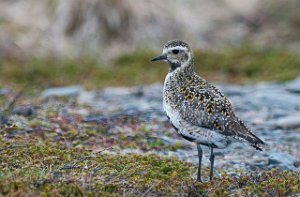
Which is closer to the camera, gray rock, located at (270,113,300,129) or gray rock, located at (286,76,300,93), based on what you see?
gray rock, located at (270,113,300,129)

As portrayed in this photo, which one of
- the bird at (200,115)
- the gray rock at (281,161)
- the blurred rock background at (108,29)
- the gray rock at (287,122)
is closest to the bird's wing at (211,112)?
the bird at (200,115)

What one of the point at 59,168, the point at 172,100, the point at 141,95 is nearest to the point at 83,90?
the point at 141,95

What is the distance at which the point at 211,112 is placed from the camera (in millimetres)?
7125

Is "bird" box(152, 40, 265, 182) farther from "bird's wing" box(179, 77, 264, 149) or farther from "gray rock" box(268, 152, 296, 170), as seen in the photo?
"gray rock" box(268, 152, 296, 170)

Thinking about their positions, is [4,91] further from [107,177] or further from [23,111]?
[107,177]

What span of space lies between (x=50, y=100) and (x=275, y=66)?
5.18 meters

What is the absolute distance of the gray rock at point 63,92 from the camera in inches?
473

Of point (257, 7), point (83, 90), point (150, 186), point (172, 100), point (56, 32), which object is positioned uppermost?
point (257, 7)

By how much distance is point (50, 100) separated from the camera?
37.6 feet

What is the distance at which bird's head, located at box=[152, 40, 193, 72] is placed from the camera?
7.71m

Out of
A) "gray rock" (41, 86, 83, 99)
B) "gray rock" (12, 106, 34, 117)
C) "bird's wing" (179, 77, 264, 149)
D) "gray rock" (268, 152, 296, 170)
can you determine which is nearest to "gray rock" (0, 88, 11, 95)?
"gray rock" (41, 86, 83, 99)

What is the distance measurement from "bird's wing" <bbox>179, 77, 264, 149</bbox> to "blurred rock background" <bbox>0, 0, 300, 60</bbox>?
8.69 metres

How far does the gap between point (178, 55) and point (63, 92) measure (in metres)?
4.83

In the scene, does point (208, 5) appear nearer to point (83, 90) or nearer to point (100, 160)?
point (83, 90)
